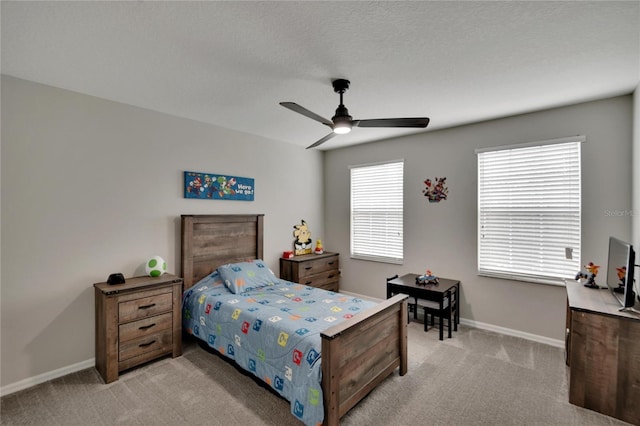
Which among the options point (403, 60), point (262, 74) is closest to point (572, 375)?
point (403, 60)

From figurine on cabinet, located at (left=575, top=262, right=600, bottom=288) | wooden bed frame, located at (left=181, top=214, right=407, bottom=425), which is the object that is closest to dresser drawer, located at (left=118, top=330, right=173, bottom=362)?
wooden bed frame, located at (left=181, top=214, right=407, bottom=425)

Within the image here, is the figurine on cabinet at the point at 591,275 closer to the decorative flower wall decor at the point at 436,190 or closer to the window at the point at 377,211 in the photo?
the decorative flower wall decor at the point at 436,190

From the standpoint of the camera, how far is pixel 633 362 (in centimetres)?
201

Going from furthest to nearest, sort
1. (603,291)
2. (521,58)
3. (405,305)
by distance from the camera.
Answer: (405,305) < (603,291) < (521,58)

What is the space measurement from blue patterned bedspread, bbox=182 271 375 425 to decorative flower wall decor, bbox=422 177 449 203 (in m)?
1.94

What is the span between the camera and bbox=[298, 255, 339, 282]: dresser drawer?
441 centimetres

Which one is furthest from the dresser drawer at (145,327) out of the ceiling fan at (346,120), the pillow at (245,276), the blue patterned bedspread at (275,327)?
the ceiling fan at (346,120)

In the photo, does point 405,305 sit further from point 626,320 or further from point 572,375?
point 626,320

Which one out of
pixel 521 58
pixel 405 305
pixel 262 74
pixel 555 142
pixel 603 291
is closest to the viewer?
pixel 521 58

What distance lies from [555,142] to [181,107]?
4016 mm

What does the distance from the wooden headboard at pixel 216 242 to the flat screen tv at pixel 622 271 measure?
367 cm

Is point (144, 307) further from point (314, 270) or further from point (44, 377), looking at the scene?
point (314, 270)

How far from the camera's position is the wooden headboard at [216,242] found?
11.2 ft

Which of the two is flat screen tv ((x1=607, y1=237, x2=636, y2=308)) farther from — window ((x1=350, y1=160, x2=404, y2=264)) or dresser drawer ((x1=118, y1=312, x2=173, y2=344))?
dresser drawer ((x1=118, y1=312, x2=173, y2=344))
